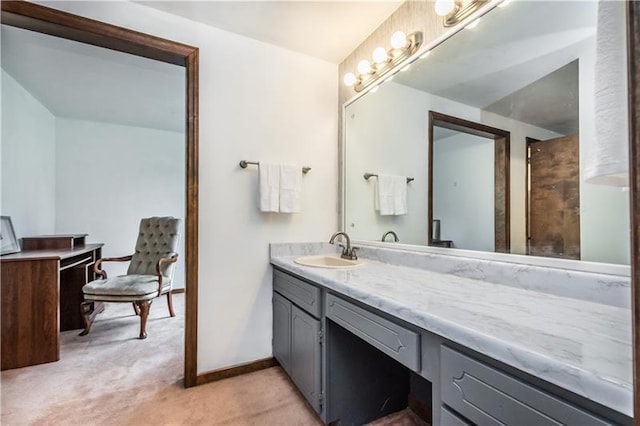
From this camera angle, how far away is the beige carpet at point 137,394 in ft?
4.91

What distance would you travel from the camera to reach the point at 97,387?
1776 millimetres

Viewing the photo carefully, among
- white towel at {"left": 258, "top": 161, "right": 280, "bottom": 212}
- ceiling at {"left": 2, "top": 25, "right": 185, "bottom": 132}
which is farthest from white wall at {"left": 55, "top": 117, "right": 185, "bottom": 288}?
white towel at {"left": 258, "top": 161, "right": 280, "bottom": 212}

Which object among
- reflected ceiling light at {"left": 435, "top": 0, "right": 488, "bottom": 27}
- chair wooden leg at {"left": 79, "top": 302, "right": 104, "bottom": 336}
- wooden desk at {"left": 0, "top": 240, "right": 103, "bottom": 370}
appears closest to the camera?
reflected ceiling light at {"left": 435, "top": 0, "right": 488, "bottom": 27}

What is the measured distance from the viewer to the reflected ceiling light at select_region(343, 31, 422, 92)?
1633 millimetres

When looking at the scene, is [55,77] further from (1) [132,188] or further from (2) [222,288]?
(2) [222,288]

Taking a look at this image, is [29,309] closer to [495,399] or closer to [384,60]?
[495,399]

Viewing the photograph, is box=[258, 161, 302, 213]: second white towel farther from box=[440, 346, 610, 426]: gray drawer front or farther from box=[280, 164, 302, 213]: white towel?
box=[440, 346, 610, 426]: gray drawer front

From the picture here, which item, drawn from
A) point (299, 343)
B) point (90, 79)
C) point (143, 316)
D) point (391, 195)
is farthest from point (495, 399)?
point (90, 79)

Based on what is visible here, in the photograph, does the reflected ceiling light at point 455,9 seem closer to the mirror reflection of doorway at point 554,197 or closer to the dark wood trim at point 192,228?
the mirror reflection of doorway at point 554,197

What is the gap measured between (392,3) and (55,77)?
2905 millimetres

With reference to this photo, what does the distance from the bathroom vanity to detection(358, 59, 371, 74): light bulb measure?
1.26 meters

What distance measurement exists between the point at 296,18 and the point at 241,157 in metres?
0.93

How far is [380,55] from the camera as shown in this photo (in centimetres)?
181

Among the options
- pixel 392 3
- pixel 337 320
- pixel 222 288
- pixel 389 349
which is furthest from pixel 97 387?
pixel 392 3
